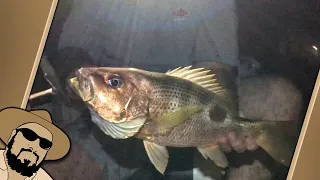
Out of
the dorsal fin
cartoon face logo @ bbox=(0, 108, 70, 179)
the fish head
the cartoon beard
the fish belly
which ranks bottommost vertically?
the cartoon beard

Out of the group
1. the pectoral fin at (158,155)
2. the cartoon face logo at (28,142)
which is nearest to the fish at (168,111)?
the pectoral fin at (158,155)

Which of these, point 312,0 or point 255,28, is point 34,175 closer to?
point 255,28

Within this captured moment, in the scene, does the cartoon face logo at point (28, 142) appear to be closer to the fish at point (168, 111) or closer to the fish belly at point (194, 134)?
the fish at point (168, 111)

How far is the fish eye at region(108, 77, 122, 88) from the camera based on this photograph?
1162 mm

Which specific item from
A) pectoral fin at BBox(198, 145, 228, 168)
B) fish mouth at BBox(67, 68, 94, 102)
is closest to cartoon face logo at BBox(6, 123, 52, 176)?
fish mouth at BBox(67, 68, 94, 102)

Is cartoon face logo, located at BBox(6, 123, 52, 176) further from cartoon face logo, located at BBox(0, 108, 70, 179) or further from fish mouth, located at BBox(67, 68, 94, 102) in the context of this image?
fish mouth, located at BBox(67, 68, 94, 102)

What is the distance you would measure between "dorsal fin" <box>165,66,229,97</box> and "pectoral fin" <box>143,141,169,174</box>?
0.58 feet

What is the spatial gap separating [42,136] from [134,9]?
1.24 ft

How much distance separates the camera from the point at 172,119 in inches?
45.8

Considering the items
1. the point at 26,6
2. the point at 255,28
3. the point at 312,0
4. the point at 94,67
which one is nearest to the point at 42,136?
the point at 94,67

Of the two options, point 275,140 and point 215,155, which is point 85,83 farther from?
point 275,140

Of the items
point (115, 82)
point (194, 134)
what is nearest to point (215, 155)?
point (194, 134)

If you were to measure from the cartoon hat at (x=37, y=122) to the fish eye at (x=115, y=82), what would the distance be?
17 centimetres

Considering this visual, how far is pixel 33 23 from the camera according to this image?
3.88 feet
